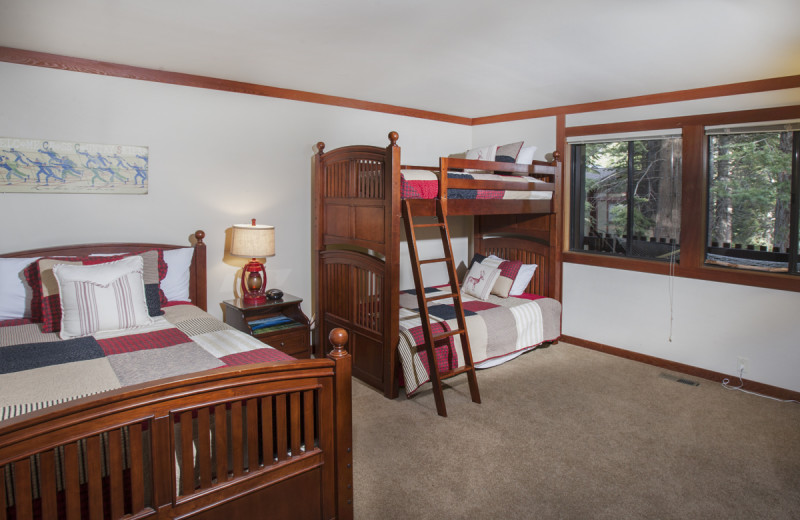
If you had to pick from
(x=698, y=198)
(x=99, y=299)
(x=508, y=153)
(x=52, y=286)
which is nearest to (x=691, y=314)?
(x=698, y=198)

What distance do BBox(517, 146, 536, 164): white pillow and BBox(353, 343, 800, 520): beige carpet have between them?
70.2 inches

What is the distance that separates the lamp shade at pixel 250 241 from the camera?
3.64m

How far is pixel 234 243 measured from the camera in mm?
3664

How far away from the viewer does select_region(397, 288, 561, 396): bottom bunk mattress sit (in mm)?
3395

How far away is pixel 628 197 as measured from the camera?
438 centimetres

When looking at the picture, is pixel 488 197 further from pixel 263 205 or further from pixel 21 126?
pixel 21 126

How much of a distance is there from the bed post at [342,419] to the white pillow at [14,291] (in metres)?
2.26

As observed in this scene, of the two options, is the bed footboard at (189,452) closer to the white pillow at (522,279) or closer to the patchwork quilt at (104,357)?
the patchwork quilt at (104,357)

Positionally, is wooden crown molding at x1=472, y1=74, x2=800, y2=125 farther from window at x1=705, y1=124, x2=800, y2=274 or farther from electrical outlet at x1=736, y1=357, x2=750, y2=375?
electrical outlet at x1=736, y1=357, x2=750, y2=375

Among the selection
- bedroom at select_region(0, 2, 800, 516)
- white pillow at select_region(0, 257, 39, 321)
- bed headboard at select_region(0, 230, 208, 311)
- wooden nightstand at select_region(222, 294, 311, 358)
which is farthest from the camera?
wooden nightstand at select_region(222, 294, 311, 358)

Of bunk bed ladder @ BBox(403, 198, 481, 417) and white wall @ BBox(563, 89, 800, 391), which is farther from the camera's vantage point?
white wall @ BBox(563, 89, 800, 391)

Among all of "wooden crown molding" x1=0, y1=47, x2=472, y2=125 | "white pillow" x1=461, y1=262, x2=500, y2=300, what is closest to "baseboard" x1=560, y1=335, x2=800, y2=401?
"white pillow" x1=461, y1=262, x2=500, y2=300

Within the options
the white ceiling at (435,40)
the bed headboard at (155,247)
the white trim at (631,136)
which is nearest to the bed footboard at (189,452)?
the white ceiling at (435,40)

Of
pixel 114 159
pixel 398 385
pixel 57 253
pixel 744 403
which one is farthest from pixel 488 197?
pixel 57 253
